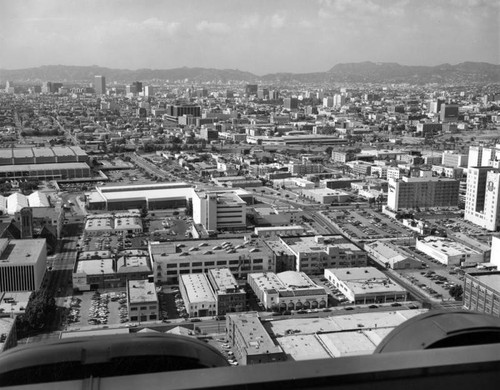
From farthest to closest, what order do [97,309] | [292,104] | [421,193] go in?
[292,104] < [421,193] < [97,309]

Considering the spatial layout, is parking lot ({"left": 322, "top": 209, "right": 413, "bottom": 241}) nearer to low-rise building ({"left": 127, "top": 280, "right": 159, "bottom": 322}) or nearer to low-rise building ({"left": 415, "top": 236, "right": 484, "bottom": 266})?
low-rise building ({"left": 415, "top": 236, "right": 484, "bottom": 266})

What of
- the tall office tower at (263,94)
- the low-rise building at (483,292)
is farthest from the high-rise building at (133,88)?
the low-rise building at (483,292)

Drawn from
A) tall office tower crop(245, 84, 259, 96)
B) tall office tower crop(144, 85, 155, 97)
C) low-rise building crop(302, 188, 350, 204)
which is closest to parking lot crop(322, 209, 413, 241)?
low-rise building crop(302, 188, 350, 204)

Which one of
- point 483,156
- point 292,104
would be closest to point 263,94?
point 292,104

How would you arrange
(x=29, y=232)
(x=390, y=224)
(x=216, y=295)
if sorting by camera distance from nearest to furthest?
(x=216, y=295) → (x=29, y=232) → (x=390, y=224)

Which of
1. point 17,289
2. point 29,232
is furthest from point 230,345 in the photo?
point 29,232

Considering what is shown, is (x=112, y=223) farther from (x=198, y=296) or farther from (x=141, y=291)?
(x=198, y=296)

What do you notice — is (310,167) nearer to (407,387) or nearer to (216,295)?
(216,295)
